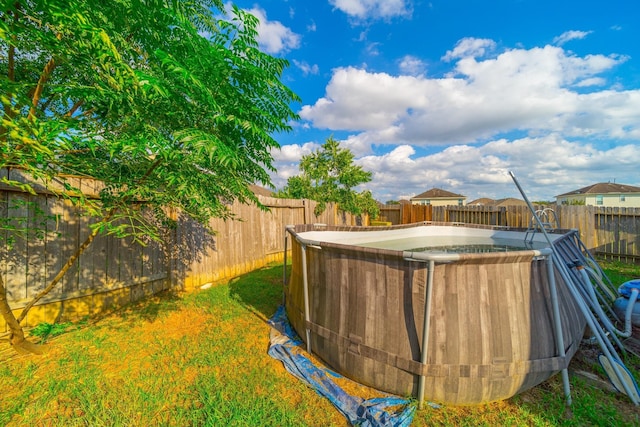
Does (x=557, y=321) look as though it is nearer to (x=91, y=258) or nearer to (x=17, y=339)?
(x=17, y=339)

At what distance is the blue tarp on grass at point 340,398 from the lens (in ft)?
7.33

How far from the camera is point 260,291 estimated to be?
571 centimetres

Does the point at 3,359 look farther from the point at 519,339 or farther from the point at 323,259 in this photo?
the point at 519,339

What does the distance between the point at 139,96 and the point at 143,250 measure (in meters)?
3.84

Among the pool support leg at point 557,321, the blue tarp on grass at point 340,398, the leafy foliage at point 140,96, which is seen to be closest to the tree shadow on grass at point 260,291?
the blue tarp on grass at point 340,398

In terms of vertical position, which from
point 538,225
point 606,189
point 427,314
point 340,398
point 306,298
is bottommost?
point 340,398

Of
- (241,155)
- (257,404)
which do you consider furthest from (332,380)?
(241,155)

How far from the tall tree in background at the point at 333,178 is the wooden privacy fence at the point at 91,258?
15.2 feet

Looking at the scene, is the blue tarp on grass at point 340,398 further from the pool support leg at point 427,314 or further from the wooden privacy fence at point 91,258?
the wooden privacy fence at point 91,258

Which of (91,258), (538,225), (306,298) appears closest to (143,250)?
(91,258)

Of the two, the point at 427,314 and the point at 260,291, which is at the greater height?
the point at 427,314

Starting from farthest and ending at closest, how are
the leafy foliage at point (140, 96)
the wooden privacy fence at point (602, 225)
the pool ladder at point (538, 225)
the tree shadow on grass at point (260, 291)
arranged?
1. the wooden privacy fence at point (602, 225)
2. the tree shadow on grass at point (260, 291)
3. the pool ladder at point (538, 225)
4. the leafy foliage at point (140, 96)

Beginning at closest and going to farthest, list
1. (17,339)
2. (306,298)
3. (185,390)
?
1. (185,390)
2. (17,339)
3. (306,298)

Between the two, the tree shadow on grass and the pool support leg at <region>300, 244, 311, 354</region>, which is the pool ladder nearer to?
the pool support leg at <region>300, 244, 311, 354</region>
